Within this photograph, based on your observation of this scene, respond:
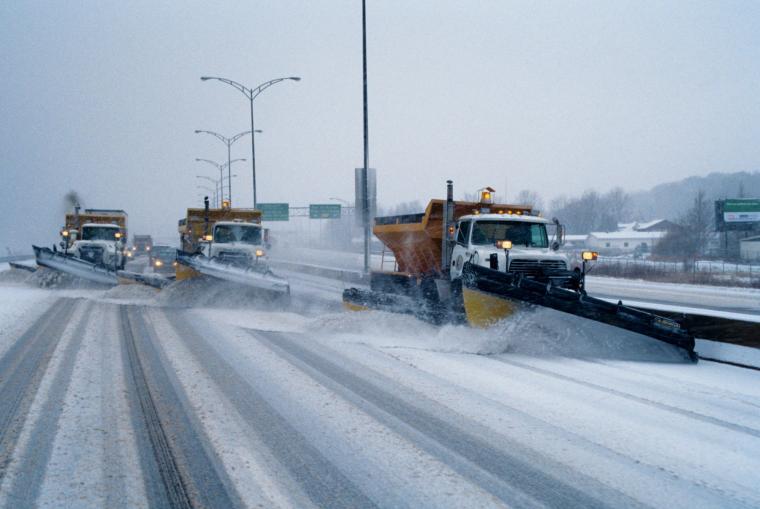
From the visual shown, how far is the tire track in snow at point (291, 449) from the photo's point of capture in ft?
13.1

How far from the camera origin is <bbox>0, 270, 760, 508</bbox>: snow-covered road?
4098mm

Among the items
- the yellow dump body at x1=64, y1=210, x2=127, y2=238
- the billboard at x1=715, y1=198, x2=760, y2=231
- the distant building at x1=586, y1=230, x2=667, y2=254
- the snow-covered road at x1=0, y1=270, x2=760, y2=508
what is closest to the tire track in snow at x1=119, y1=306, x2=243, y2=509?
the snow-covered road at x1=0, y1=270, x2=760, y2=508

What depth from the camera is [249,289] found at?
1589 cm

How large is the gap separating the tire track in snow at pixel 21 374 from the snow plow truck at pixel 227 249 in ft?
13.7

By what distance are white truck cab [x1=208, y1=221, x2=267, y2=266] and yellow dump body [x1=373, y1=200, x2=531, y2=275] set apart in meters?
5.02

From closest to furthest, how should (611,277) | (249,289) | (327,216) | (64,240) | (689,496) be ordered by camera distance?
(689,496), (249,289), (64,240), (611,277), (327,216)

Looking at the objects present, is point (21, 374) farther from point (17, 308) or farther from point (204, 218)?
point (204, 218)

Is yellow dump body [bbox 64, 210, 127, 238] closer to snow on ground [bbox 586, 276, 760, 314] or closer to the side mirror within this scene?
the side mirror

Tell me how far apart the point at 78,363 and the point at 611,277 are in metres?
34.1

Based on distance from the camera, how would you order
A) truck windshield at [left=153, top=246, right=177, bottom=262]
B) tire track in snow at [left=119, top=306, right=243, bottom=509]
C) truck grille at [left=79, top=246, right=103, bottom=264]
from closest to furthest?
tire track in snow at [left=119, top=306, right=243, bottom=509] < truck grille at [left=79, top=246, right=103, bottom=264] < truck windshield at [left=153, top=246, right=177, bottom=262]

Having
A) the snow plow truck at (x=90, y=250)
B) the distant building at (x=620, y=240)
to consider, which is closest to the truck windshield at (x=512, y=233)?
the snow plow truck at (x=90, y=250)

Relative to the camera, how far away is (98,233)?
2411cm

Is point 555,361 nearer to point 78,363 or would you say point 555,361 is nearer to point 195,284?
point 78,363

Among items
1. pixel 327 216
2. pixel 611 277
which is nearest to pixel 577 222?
pixel 327 216
